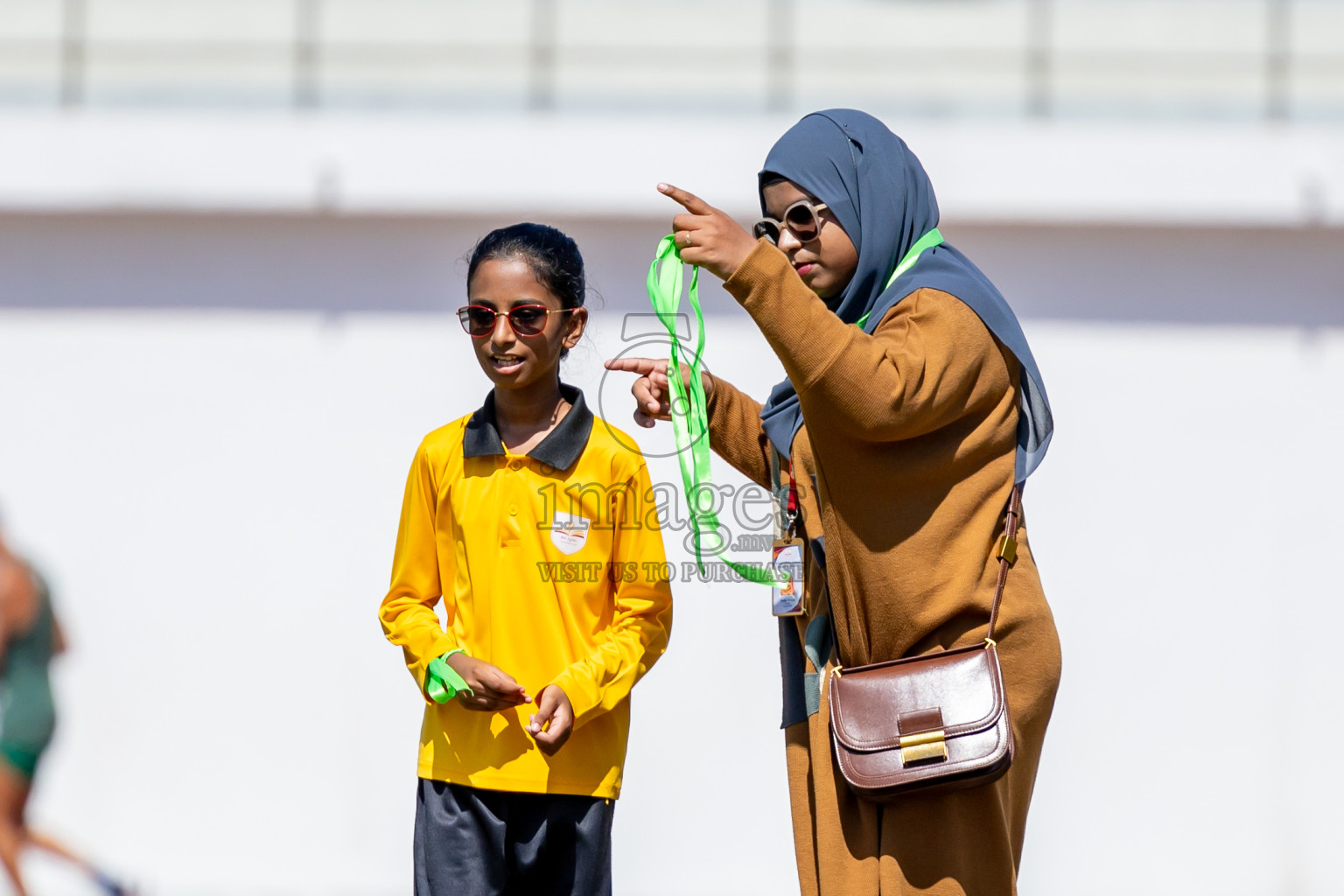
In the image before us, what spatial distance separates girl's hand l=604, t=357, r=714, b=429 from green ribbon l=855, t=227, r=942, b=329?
43 centimetres

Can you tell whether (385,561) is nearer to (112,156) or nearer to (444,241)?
(444,241)

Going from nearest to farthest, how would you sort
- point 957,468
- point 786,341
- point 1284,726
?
1. point 786,341
2. point 957,468
3. point 1284,726

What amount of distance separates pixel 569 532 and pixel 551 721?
0.38m

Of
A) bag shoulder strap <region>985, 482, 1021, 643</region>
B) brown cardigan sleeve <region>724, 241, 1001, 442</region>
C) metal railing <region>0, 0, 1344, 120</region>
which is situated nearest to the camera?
brown cardigan sleeve <region>724, 241, 1001, 442</region>

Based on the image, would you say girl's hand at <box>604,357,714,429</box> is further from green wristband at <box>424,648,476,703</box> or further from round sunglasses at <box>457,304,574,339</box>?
green wristband at <box>424,648,476,703</box>

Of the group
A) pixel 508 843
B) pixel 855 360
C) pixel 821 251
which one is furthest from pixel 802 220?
pixel 508 843

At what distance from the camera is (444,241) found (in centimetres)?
441

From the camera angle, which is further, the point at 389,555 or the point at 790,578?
the point at 389,555

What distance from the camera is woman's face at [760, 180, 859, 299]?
2.28m

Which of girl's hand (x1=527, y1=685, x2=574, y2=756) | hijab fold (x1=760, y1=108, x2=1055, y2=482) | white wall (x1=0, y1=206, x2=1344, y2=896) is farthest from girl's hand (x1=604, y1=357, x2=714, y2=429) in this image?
white wall (x1=0, y1=206, x2=1344, y2=896)

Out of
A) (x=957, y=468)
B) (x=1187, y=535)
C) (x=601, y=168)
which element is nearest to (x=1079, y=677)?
(x=1187, y=535)

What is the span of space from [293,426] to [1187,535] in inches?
108

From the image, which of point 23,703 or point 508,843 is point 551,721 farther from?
point 23,703

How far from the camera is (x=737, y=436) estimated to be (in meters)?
2.68
